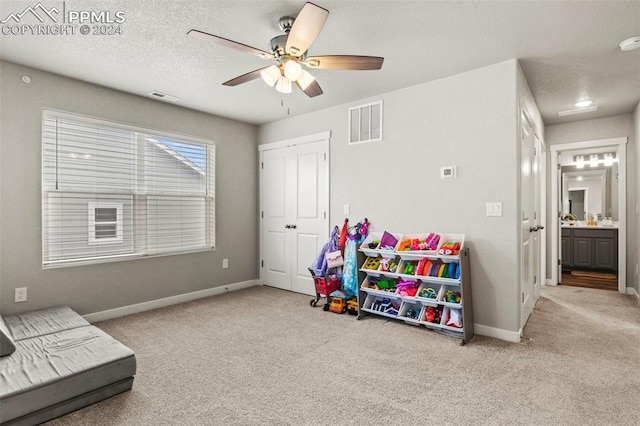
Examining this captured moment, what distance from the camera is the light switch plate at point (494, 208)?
311 cm

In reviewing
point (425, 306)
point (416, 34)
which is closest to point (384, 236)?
point (425, 306)

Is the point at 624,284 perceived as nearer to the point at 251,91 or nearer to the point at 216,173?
the point at 251,91

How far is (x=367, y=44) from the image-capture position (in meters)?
2.73

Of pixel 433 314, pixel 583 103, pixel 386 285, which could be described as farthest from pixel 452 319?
pixel 583 103

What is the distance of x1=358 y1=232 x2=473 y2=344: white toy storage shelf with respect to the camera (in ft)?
10.0

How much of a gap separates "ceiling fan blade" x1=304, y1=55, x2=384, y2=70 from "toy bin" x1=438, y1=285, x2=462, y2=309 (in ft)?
6.87

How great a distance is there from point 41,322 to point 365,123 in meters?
3.75

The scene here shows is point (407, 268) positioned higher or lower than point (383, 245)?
lower

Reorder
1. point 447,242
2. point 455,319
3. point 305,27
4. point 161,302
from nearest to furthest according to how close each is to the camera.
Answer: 1. point 305,27
2. point 455,319
3. point 447,242
4. point 161,302

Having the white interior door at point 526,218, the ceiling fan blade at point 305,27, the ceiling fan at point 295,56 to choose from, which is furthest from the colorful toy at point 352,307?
the ceiling fan blade at point 305,27

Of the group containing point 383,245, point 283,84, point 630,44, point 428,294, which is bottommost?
point 428,294

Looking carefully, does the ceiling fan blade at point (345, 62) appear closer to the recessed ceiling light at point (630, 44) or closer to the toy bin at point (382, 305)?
the recessed ceiling light at point (630, 44)

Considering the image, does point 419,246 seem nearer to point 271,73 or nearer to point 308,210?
point 308,210

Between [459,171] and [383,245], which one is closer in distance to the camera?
[459,171]
